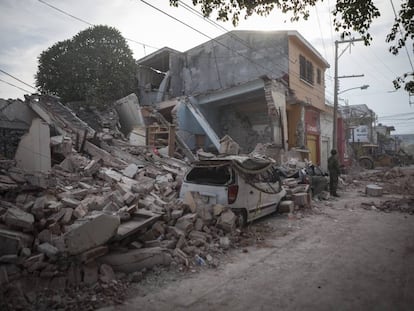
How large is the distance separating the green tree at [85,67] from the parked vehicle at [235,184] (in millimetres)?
12861

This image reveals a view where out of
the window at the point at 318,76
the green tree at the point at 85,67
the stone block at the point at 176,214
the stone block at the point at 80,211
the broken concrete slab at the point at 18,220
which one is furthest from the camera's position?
the window at the point at 318,76

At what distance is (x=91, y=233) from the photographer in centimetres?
411

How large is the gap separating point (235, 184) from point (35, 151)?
648cm

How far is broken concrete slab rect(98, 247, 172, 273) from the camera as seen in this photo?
4418 mm

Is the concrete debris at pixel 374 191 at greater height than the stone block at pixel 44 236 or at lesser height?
lesser

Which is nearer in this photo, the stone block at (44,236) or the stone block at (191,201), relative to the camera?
the stone block at (44,236)

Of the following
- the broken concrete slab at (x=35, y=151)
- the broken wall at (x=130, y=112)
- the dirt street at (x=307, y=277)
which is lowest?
the dirt street at (x=307, y=277)

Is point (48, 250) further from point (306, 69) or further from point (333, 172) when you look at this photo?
point (306, 69)

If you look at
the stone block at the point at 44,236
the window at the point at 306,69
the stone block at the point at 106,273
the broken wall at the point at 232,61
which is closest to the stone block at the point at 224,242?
the stone block at the point at 106,273

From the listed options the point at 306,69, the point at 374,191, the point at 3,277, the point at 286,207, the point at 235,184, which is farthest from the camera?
the point at 306,69

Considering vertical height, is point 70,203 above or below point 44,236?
above

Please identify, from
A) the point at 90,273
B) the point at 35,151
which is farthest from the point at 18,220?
the point at 35,151

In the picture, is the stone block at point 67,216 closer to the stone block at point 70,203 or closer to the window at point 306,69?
the stone block at point 70,203

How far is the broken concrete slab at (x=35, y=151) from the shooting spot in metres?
8.86
